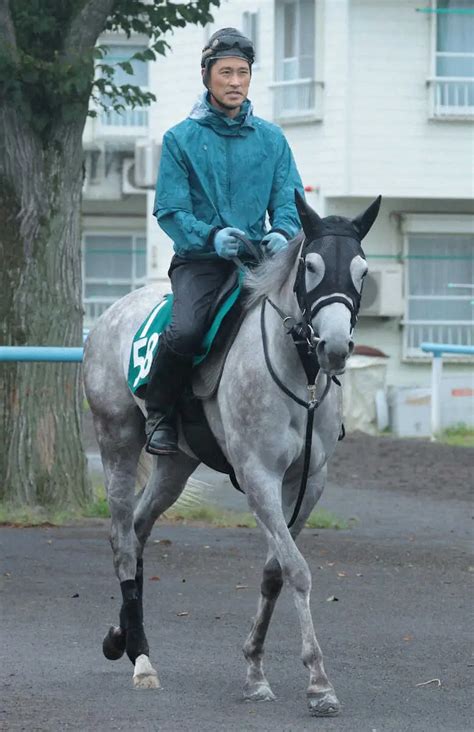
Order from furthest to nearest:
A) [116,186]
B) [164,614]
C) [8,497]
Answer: [116,186] < [8,497] < [164,614]

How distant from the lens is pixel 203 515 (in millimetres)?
13664

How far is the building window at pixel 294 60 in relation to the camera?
1126 inches

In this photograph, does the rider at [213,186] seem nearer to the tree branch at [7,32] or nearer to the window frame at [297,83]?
the tree branch at [7,32]

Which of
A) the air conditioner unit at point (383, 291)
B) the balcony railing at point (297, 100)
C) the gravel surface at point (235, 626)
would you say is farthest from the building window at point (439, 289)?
the gravel surface at point (235, 626)

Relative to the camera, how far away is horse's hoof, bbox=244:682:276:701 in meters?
7.14

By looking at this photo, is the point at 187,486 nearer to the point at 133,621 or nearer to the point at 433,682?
the point at 133,621

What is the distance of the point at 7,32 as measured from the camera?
41.1 ft

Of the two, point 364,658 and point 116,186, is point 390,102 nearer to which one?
point 116,186

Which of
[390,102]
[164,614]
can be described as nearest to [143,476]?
[164,614]

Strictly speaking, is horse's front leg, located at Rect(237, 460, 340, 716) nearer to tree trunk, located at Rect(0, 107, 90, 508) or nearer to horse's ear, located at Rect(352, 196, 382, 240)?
horse's ear, located at Rect(352, 196, 382, 240)

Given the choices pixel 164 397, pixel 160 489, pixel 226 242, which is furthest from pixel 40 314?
pixel 226 242

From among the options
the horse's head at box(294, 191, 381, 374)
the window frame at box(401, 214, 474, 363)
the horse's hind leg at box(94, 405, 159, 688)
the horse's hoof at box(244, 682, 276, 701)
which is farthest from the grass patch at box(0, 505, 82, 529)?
the window frame at box(401, 214, 474, 363)

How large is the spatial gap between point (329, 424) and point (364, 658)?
1.31 m

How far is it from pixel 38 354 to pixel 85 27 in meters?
2.49
